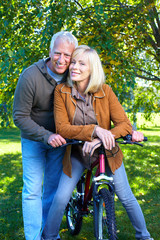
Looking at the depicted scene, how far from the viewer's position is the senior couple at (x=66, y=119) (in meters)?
2.79

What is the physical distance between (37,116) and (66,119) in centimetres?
40

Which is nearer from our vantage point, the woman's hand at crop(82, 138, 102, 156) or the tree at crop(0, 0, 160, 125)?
the woman's hand at crop(82, 138, 102, 156)

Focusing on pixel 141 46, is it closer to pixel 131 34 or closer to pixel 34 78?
pixel 131 34

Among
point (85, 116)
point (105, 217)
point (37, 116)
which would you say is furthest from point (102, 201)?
point (37, 116)

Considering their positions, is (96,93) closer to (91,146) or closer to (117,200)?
(91,146)

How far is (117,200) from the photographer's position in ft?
17.2

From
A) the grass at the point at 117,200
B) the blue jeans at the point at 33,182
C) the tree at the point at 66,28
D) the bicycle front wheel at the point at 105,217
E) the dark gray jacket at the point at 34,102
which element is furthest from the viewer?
the tree at the point at 66,28

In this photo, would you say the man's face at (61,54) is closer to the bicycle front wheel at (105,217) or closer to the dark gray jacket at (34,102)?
the dark gray jacket at (34,102)

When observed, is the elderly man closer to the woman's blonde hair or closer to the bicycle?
the woman's blonde hair

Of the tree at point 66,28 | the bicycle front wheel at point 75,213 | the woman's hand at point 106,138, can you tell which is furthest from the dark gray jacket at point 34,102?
the tree at point 66,28

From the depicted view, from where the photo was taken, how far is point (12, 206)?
16.5ft

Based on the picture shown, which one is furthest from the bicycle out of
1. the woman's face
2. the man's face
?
the man's face

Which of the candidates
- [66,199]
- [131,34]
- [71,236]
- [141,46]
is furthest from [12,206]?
[141,46]

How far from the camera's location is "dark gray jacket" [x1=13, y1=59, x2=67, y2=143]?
2.90 m
